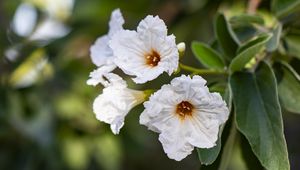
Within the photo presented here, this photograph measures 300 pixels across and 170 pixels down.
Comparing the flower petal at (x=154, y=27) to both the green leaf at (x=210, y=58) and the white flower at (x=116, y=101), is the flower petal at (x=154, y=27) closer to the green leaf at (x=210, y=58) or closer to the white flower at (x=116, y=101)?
the white flower at (x=116, y=101)

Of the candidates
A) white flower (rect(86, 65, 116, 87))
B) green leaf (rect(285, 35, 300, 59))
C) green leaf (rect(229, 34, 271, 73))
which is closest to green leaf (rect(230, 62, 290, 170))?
green leaf (rect(229, 34, 271, 73))

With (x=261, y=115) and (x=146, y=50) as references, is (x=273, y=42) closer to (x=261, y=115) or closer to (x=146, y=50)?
(x=261, y=115)

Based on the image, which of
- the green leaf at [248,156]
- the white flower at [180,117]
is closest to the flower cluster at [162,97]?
the white flower at [180,117]

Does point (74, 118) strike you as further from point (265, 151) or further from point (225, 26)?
point (265, 151)

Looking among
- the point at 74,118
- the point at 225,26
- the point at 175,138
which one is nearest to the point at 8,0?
the point at 74,118

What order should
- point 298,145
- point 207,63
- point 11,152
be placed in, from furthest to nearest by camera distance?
point 298,145
point 11,152
point 207,63
